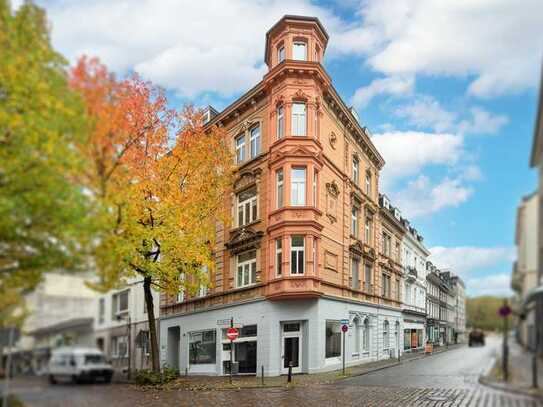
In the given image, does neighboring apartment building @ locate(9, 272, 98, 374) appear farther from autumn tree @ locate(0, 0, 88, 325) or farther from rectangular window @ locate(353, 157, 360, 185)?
rectangular window @ locate(353, 157, 360, 185)

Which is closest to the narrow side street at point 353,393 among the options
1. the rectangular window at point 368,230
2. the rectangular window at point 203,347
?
the rectangular window at point 203,347

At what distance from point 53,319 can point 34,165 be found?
1600 mm

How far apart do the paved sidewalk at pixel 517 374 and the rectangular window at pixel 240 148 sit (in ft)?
102

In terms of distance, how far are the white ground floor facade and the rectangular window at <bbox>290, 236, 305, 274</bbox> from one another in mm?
1989

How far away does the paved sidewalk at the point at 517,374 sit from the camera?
5.14m

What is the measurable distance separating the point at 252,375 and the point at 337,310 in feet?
22.6

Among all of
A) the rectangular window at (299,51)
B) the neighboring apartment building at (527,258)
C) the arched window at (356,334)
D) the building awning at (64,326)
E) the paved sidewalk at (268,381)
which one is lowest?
A: the paved sidewalk at (268,381)

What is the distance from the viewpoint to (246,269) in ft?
115

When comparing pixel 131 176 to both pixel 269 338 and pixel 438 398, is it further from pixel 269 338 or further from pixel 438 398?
pixel 269 338

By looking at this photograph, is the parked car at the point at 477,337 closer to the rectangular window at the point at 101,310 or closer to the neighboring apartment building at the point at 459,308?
the neighboring apartment building at the point at 459,308

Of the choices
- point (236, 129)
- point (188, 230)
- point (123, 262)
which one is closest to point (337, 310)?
point (236, 129)

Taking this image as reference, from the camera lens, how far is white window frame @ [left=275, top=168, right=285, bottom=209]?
32.4m

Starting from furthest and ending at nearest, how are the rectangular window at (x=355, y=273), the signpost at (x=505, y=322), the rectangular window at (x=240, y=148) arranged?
the rectangular window at (x=355, y=273), the rectangular window at (x=240, y=148), the signpost at (x=505, y=322)

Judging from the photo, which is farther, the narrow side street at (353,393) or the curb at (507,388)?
the curb at (507,388)
